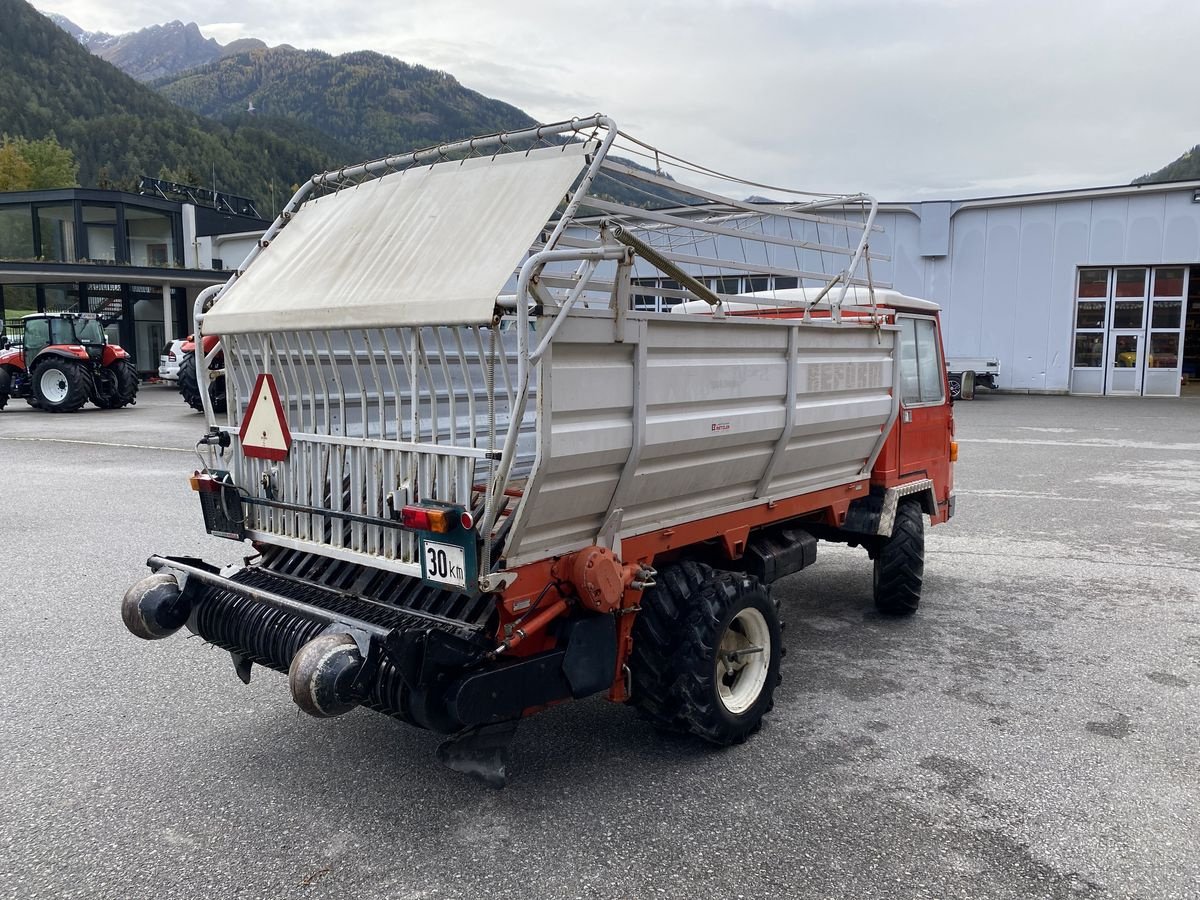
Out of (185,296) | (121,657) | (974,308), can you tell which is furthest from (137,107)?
(121,657)

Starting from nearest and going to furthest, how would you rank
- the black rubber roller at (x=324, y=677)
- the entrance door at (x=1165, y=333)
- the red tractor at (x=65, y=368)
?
the black rubber roller at (x=324, y=677)
the red tractor at (x=65, y=368)
the entrance door at (x=1165, y=333)

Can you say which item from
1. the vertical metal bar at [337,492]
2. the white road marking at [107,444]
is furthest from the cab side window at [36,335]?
the vertical metal bar at [337,492]

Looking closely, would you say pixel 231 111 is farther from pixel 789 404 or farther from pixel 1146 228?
pixel 789 404

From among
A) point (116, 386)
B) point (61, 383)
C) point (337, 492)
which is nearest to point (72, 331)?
point (61, 383)

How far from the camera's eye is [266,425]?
12.9 ft

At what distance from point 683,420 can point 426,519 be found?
1160mm

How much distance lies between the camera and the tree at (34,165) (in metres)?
61.6

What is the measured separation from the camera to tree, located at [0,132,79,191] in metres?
61.6

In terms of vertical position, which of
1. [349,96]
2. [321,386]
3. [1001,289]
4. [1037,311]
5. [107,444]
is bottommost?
[107,444]

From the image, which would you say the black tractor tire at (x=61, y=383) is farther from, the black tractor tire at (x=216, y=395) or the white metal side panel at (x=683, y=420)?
the white metal side panel at (x=683, y=420)

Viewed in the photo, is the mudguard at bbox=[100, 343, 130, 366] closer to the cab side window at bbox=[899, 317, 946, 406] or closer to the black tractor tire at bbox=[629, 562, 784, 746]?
the cab side window at bbox=[899, 317, 946, 406]

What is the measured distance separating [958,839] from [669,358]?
2.07m

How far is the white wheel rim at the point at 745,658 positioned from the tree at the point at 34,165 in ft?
232

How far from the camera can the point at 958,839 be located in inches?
127
